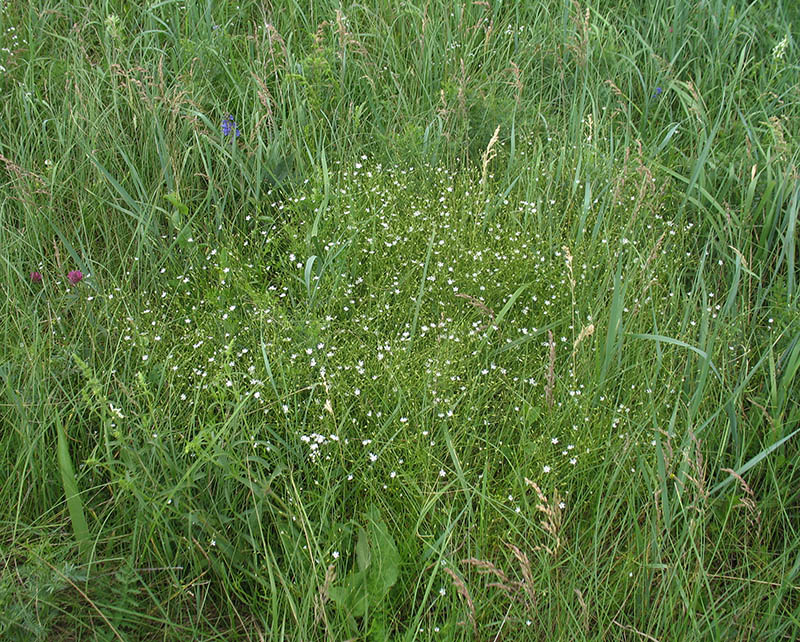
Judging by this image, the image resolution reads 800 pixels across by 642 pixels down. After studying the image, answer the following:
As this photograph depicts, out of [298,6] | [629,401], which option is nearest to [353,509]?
[629,401]

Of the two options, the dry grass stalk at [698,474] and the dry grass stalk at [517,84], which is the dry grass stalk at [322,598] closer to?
the dry grass stalk at [698,474]

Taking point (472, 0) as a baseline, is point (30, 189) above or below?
below

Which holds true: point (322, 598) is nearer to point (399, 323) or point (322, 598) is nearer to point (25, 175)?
point (399, 323)

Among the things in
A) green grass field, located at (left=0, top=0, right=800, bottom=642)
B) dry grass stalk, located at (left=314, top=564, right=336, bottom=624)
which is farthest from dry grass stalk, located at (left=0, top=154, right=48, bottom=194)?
dry grass stalk, located at (left=314, top=564, right=336, bottom=624)

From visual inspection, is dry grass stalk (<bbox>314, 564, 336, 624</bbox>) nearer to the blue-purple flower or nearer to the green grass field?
the green grass field

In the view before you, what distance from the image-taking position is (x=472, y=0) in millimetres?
3977

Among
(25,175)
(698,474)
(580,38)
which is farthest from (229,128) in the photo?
(698,474)

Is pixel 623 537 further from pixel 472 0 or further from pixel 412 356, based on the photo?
pixel 472 0

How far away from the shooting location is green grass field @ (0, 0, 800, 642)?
1.98m

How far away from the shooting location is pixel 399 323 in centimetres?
265

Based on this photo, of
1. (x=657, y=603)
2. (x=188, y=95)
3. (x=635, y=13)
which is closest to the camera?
(x=657, y=603)

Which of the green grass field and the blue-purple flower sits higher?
the blue-purple flower

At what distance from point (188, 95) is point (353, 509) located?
2201mm

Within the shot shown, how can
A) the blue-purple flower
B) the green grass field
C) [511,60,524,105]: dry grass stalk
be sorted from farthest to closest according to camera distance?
[511,60,524,105]: dry grass stalk → the blue-purple flower → the green grass field
